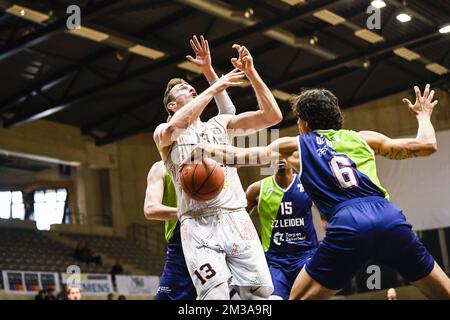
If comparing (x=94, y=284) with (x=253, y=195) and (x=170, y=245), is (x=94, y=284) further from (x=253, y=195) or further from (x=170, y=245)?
(x=170, y=245)

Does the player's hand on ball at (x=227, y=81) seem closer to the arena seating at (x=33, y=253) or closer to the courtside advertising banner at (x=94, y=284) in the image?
the courtside advertising banner at (x=94, y=284)

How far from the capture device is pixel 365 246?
15.8 ft

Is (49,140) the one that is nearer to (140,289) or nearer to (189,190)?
(140,289)

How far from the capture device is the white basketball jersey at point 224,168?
5.70 m

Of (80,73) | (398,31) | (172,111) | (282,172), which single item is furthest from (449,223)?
(172,111)

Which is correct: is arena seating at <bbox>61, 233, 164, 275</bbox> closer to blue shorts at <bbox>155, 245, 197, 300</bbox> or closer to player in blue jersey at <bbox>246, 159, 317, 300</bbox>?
player in blue jersey at <bbox>246, 159, 317, 300</bbox>

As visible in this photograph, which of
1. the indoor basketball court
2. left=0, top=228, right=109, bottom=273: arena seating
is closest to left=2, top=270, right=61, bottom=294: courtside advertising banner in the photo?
the indoor basketball court

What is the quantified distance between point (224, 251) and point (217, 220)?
8.9 inches

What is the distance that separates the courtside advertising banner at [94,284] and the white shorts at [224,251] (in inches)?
606

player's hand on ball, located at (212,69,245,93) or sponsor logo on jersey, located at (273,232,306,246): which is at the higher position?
player's hand on ball, located at (212,69,245,93)

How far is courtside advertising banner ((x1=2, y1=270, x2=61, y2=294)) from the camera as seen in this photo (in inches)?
751

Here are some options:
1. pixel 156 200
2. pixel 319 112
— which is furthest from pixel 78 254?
pixel 319 112

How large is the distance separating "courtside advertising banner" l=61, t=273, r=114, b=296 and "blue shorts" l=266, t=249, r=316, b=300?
13.4m

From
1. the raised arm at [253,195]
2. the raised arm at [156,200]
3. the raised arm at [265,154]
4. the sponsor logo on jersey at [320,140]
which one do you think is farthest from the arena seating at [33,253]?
the sponsor logo on jersey at [320,140]
